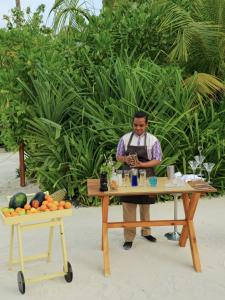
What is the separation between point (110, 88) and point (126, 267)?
3.79m

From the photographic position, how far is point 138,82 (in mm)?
7613

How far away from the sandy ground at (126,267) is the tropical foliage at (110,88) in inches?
55.8

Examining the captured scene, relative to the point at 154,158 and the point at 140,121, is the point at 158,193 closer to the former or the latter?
the point at 154,158

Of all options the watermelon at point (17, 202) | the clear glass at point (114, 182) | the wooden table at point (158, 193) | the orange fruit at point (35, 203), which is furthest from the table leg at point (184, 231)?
the watermelon at point (17, 202)

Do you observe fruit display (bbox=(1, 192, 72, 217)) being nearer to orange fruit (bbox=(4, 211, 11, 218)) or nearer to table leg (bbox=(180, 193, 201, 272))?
orange fruit (bbox=(4, 211, 11, 218))

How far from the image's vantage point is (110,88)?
26.2ft

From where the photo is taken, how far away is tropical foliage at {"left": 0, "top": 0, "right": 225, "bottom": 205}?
7684mm

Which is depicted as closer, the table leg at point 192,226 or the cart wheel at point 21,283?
the cart wheel at point 21,283

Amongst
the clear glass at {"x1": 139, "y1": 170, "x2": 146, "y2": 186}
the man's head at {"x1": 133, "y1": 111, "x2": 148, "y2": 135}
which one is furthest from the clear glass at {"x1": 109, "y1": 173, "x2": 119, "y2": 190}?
the man's head at {"x1": 133, "y1": 111, "x2": 148, "y2": 135}

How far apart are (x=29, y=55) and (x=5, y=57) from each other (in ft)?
3.36

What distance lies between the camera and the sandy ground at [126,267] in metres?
4.25

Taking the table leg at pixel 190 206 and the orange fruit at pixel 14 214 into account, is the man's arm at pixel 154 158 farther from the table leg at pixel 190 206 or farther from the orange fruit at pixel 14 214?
the orange fruit at pixel 14 214

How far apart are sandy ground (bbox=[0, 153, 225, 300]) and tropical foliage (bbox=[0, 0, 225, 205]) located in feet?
4.65

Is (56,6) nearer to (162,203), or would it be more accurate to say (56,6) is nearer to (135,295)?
(162,203)
